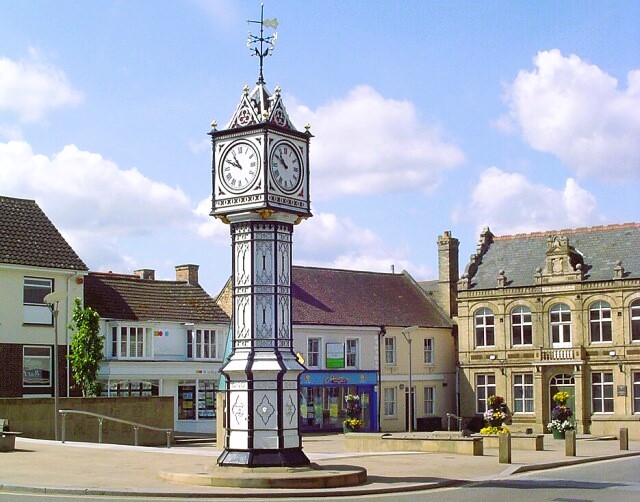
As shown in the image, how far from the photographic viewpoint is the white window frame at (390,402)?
56562 millimetres

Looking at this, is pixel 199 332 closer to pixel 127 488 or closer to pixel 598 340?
pixel 598 340

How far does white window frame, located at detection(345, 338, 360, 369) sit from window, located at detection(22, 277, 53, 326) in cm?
1747

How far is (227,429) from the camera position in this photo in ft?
68.4

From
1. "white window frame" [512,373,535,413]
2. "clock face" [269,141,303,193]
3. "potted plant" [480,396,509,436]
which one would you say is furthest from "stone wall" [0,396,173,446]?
"white window frame" [512,373,535,413]

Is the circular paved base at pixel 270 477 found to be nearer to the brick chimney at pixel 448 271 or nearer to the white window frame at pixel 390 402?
the white window frame at pixel 390 402

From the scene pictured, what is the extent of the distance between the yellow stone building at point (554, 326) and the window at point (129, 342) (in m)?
18.6

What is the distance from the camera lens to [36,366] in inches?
1692

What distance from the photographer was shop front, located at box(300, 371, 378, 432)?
173 ft

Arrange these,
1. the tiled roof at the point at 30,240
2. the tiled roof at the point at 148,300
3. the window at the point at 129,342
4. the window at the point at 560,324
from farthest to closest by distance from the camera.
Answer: the window at the point at 560,324 < the tiled roof at the point at 148,300 < the window at the point at 129,342 < the tiled roof at the point at 30,240

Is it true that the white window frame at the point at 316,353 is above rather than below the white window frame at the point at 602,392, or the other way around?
above

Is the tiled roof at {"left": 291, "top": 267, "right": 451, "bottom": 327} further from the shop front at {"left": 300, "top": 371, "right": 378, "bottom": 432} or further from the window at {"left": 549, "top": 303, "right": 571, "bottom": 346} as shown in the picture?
the window at {"left": 549, "top": 303, "right": 571, "bottom": 346}

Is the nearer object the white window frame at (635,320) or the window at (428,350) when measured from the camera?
the white window frame at (635,320)

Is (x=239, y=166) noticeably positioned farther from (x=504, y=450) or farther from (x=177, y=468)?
(x=504, y=450)

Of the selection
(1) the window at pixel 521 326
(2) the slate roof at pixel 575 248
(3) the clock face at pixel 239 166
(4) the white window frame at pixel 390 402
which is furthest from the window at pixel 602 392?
(3) the clock face at pixel 239 166
